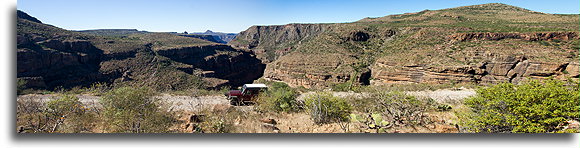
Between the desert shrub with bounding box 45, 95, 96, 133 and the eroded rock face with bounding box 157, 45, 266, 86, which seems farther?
the eroded rock face with bounding box 157, 45, 266, 86

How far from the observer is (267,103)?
21.4 feet

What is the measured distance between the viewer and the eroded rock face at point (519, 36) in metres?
16.2

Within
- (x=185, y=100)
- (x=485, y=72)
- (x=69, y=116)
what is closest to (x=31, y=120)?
(x=69, y=116)

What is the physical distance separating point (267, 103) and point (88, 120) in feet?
15.0

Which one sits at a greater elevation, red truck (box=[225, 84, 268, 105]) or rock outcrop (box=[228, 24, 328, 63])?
rock outcrop (box=[228, 24, 328, 63])

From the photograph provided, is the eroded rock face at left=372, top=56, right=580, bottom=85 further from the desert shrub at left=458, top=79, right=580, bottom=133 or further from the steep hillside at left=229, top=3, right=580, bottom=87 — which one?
the desert shrub at left=458, top=79, right=580, bottom=133

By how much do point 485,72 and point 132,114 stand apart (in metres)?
23.9

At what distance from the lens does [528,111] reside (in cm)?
368


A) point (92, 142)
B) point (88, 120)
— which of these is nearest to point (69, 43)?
point (88, 120)

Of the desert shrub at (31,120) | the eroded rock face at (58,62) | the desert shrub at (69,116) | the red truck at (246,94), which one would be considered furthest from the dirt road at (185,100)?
the eroded rock face at (58,62)

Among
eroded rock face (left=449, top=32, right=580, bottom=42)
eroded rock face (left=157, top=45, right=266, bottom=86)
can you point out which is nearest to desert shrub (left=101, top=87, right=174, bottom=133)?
eroded rock face (left=157, top=45, right=266, bottom=86)

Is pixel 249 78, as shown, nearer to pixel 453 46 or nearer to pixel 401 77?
pixel 401 77

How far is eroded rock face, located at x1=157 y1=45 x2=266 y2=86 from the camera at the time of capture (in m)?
34.8

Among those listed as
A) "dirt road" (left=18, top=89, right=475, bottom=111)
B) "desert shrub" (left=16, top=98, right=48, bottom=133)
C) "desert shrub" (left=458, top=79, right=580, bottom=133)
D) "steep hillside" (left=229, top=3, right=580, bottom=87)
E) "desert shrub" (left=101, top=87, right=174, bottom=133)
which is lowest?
"dirt road" (left=18, top=89, right=475, bottom=111)
